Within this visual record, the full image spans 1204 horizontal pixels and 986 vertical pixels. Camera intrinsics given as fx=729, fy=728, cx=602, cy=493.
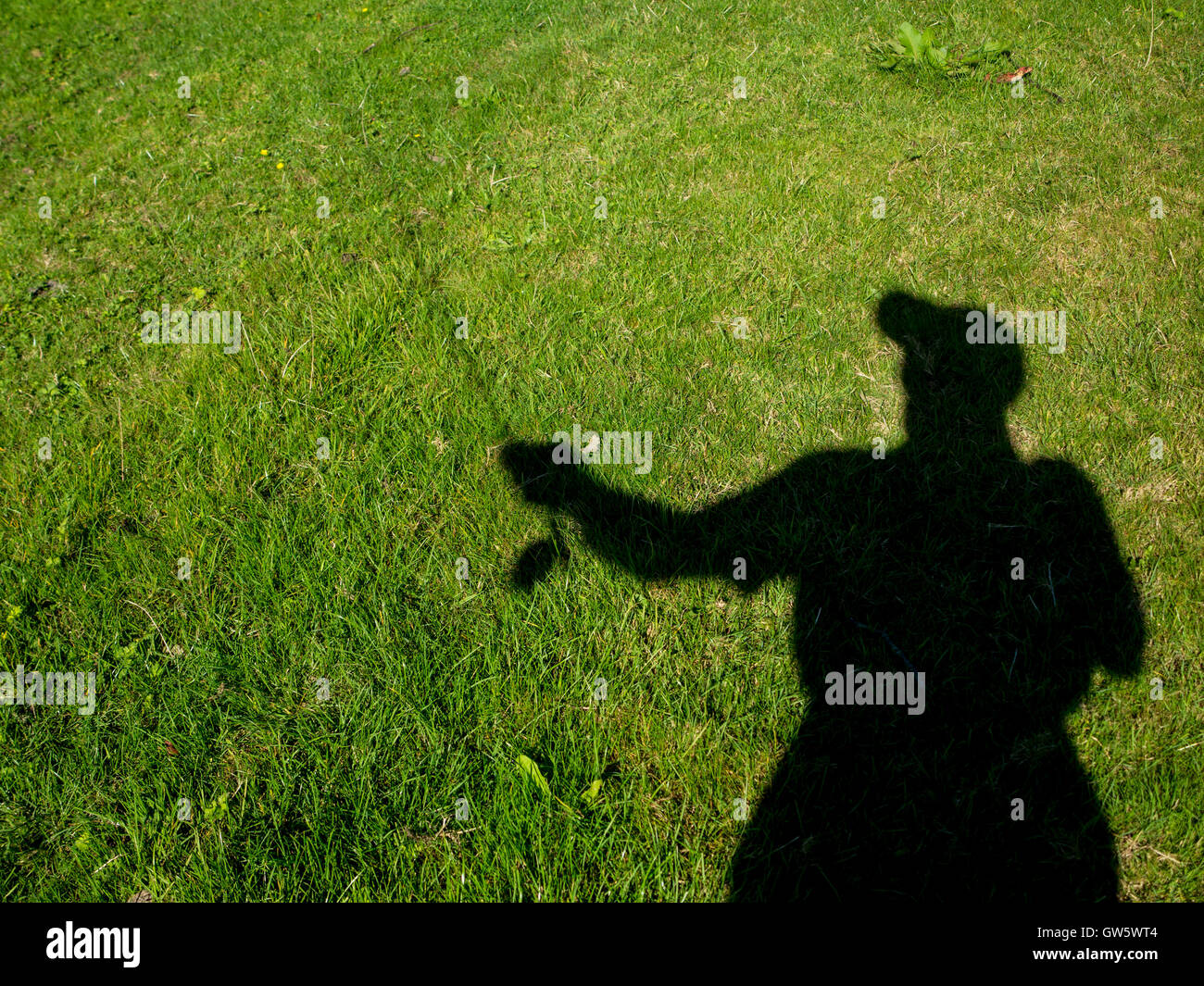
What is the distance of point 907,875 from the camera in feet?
8.25

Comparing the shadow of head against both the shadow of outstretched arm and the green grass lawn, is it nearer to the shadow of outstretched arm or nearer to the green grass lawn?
the green grass lawn

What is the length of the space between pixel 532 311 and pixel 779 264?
1560mm

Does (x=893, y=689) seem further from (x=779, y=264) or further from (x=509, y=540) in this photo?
(x=779, y=264)

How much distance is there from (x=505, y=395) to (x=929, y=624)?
2377mm

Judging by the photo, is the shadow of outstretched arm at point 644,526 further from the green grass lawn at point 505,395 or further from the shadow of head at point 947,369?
the shadow of head at point 947,369

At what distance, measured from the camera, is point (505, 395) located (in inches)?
157

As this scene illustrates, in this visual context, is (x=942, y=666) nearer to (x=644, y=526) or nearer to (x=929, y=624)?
(x=929, y=624)

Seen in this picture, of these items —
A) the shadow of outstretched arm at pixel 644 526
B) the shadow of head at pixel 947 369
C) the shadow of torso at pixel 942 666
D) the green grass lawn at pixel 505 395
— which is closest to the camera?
the shadow of torso at pixel 942 666

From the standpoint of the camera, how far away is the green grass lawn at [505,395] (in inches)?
107

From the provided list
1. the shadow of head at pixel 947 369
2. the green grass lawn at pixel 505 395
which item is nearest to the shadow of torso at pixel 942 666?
the green grass lawn at pixel 505 395

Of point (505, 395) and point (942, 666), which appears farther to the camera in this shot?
point (505, 395)

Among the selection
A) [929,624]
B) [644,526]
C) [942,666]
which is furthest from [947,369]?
[644,526]

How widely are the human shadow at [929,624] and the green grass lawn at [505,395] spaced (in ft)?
0.35

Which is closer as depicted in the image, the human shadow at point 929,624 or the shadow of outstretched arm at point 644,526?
the human shadow at point 929,624
